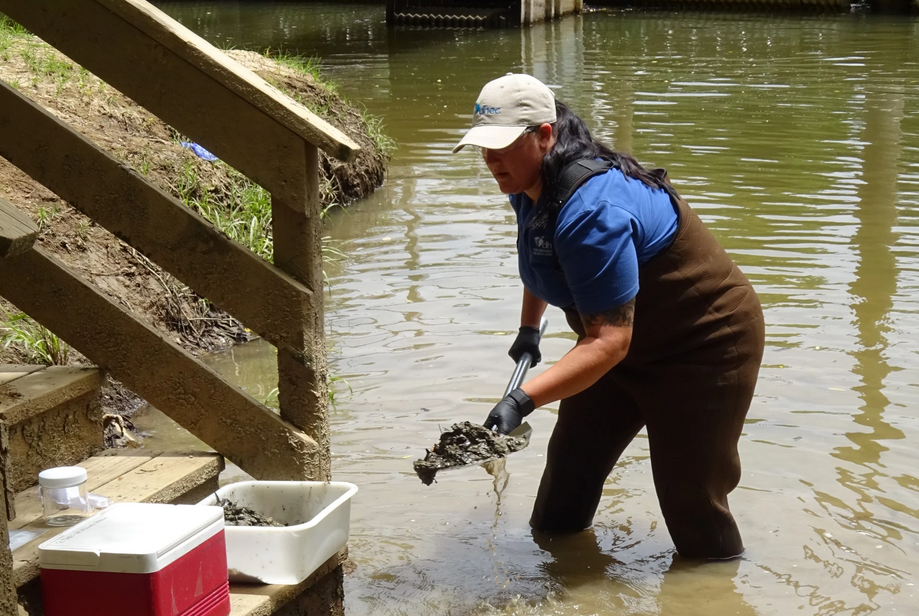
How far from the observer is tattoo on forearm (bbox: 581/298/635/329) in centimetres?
307

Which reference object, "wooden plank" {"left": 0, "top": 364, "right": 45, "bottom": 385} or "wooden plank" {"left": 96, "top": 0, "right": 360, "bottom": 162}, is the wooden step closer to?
"wooden plank" {"left": 0, "top": 364, "right": 45, "bottom": 385}

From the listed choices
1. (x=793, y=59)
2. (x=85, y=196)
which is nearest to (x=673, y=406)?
(x=85, y=196)

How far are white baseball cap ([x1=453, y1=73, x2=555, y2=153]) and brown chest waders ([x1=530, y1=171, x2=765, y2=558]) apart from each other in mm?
576

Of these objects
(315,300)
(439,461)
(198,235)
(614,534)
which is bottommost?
(614,534)

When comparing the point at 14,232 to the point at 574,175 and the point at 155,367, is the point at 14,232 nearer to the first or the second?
the point at 155,367

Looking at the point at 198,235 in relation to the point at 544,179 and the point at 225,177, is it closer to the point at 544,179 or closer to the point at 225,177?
the point at 544,179

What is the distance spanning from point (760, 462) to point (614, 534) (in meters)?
0.91

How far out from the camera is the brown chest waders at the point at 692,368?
336cm

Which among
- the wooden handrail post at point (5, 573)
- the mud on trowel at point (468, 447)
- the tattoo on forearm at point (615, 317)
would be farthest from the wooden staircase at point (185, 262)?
the tattoo on forearm at point (615, 317)

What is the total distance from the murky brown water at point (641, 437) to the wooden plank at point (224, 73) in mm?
1709

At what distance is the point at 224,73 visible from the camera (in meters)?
2.72

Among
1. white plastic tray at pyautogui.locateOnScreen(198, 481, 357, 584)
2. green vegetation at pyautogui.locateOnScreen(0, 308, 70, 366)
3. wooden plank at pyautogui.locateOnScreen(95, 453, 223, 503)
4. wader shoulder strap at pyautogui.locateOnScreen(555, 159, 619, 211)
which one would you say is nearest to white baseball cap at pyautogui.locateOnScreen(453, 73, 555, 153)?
wader shoulder strap at pyautogui.locateOnScreen(555, 159, 619, 211)

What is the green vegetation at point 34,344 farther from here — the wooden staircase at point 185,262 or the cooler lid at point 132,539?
the cooler lid at point 132,539

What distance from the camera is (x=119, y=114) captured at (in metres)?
6.93
